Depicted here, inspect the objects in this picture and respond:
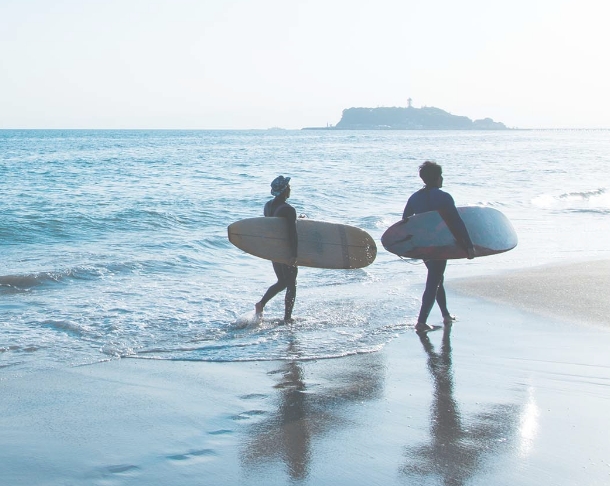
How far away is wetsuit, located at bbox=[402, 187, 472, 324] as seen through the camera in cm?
752

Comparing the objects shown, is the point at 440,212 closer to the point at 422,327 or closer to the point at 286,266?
the point at 422,327

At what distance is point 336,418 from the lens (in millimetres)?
5125

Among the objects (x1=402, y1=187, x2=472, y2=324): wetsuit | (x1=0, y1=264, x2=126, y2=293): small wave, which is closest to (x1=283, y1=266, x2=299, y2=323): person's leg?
(x1=402, y1=187, x2=472, y2=324): wetsuit

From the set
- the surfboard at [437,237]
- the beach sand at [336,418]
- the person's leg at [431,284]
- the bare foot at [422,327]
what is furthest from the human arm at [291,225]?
the beach sand at [336,418]

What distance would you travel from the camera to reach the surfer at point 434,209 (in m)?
7.43

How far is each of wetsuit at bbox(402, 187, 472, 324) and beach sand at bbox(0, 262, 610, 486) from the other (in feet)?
1.67

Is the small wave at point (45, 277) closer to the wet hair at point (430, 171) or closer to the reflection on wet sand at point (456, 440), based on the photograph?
the wet hair at point (430, 171)

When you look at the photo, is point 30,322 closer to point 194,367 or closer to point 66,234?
point 194,367

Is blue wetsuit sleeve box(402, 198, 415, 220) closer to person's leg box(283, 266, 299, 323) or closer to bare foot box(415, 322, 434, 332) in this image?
bare foot box(415, 322, 434, 332)

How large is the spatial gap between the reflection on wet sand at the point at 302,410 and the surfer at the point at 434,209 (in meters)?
1.18

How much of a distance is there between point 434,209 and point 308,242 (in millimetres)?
1794

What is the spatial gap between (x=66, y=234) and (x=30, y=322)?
27.8 feet

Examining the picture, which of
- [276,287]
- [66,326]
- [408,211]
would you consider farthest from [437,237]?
[66,326]

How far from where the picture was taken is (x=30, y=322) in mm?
8398
